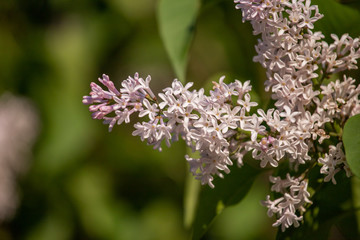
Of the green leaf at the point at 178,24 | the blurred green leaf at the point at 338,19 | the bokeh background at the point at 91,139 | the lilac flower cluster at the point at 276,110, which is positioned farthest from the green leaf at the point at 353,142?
the bokeh background at the point at 91,139

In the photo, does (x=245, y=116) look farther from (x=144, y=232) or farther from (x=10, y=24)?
(x=10, y=24)

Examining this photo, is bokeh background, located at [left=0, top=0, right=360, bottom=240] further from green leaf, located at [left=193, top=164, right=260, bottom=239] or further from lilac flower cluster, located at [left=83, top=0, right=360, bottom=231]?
lilac flower cluster, located at [left=83, top=0, right=360, bottom=231]

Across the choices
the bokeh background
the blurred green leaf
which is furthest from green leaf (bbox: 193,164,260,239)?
the bokeh background

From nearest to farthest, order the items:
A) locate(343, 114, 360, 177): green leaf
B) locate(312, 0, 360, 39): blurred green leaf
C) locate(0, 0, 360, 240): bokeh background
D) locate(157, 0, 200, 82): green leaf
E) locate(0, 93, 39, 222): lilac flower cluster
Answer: locate(343, 114, 360, 177): green leaf → locate(312, 0, 360, 39): blurred green leaf → locate(157, 0, 200, 82): green leaf → locate(0, 93, 39, 222): lilac flower cluster → locate(0, 0, 360, 240): bokeh background

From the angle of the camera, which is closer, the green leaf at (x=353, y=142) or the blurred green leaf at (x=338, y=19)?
the green leaf at (x=353, y=142)

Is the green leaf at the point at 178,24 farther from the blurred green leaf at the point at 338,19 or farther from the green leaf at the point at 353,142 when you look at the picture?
the green leaf at the point at 353,142

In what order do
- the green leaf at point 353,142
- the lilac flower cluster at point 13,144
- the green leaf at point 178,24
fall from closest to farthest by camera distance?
the green leaf at point 353,142
the green leaf at point 178,24
the lilac flower cluster at point 13,144

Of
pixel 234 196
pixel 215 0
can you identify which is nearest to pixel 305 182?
pixel 234 196

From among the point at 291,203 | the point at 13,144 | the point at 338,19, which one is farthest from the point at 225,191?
the point at 13,144
